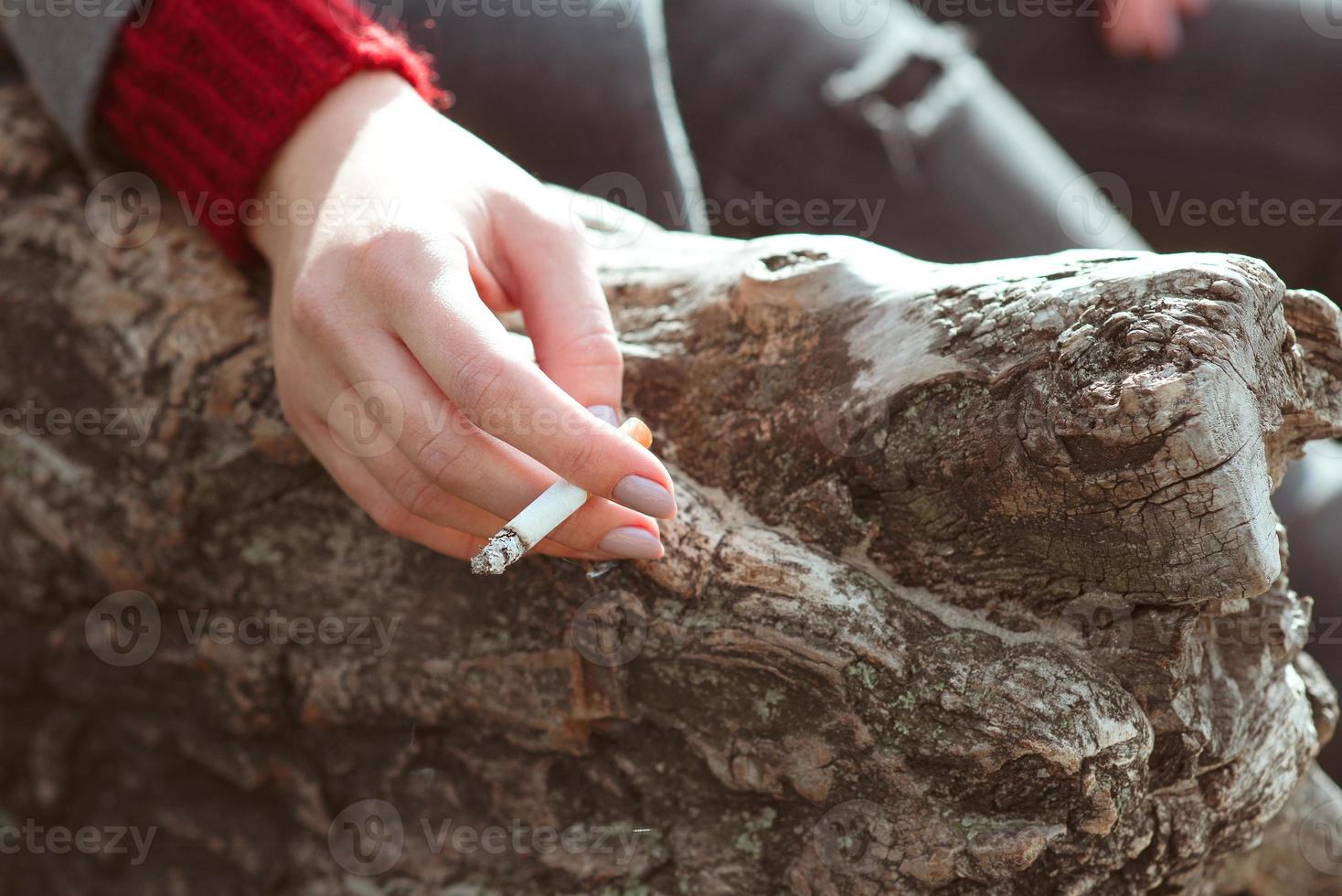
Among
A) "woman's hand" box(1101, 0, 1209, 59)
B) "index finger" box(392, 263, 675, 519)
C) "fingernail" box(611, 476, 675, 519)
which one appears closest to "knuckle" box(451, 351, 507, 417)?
"index finger" box(392, 263, 675, 519)

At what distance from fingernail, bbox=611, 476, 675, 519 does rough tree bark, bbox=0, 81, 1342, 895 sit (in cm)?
12

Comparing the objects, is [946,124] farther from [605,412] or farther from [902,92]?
[605,412]

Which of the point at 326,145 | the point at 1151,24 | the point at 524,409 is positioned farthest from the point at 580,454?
the point at 1151,24

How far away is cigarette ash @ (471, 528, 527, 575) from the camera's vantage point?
2.30ft

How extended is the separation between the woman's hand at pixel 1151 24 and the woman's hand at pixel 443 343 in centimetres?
156

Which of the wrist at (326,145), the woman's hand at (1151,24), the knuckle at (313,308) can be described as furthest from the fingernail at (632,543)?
the woman's hand at (1151,24)

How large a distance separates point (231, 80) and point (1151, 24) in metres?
1.69

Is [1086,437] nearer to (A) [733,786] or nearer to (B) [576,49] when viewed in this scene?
(A) [733,786]

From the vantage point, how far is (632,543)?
79 centimetres

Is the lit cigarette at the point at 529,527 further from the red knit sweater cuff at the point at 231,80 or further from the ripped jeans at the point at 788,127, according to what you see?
the ripped jeans at the point at 788,127

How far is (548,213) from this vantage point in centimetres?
86

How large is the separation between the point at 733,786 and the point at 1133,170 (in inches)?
69.5

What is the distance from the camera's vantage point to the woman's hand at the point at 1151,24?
197 cm

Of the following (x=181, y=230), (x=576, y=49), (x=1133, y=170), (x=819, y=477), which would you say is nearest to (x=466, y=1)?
(x=576, y=49)
